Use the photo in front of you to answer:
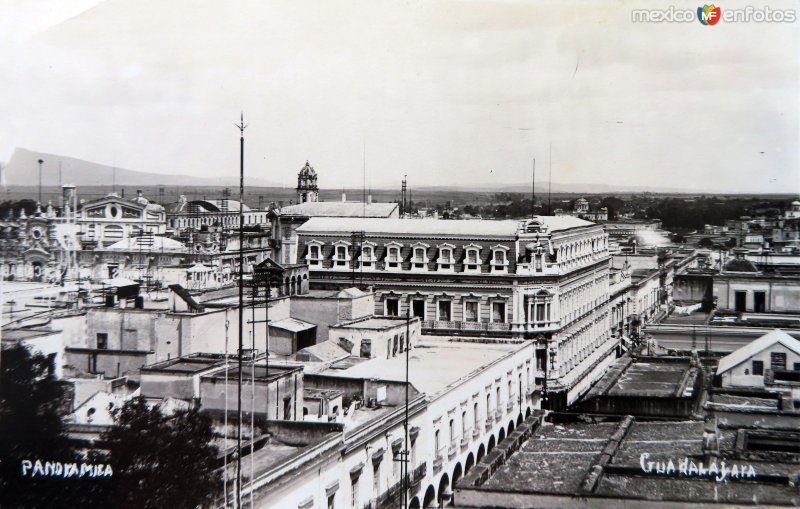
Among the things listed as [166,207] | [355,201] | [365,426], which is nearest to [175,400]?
[365,426]

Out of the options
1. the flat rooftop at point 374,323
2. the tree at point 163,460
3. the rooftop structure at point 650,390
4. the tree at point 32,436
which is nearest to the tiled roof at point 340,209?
the flat rooftop at point 374,323

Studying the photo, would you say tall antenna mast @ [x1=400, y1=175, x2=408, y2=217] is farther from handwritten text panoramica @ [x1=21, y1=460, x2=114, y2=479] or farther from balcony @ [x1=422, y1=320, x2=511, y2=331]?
handwritten text panoramica @ [x1=21, y1=460, x2=114, y2=479]

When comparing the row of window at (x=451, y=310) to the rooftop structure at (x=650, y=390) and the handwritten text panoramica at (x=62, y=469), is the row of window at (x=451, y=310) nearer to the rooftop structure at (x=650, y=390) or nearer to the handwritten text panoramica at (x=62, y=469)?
the rooftop structure at (x=650, y=390)

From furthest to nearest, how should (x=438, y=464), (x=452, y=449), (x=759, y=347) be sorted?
→ 1. (x=452, y=449)
2. (x=759, y=347)
3. (x=438, y=464)

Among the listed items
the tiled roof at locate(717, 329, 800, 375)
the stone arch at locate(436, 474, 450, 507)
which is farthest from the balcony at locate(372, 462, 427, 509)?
the tiled roof at locate(717, 329, 800, 375)

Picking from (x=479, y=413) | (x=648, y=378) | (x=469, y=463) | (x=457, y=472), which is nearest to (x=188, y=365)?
(x=457, y=472)

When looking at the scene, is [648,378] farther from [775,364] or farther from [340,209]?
[340,209]
